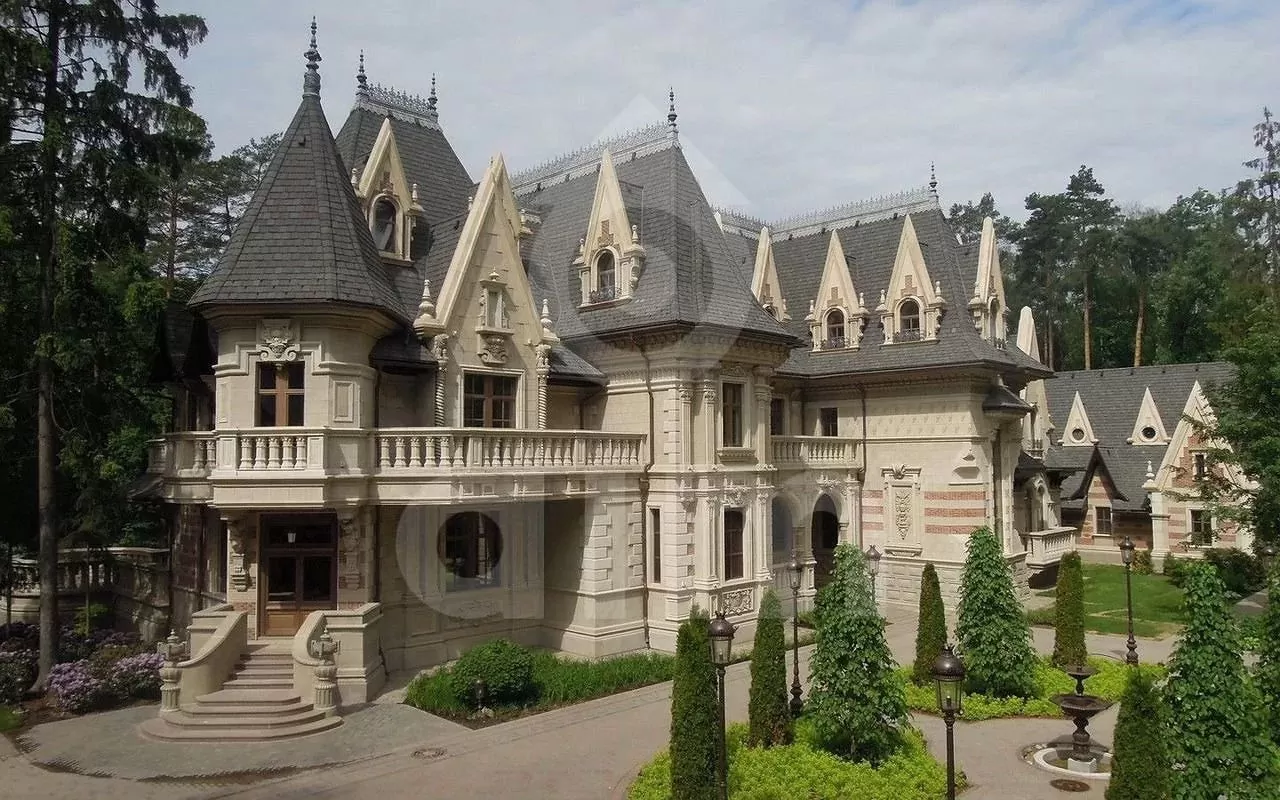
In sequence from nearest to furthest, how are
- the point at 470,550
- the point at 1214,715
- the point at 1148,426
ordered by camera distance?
the point at 1214,715, the point at 470,550, the point at 1148,426

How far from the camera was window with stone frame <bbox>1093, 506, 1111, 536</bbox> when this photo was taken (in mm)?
42188

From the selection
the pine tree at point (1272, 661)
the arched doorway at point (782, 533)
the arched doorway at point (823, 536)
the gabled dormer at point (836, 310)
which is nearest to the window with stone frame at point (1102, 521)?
the arched doorway at point (823, 536)

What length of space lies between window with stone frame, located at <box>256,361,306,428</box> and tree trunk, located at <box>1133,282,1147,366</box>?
61.5 meters

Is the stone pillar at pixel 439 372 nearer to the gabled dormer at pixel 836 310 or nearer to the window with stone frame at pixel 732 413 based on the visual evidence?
the window with stone frame at pixel 732 413

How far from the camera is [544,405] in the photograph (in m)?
22.7

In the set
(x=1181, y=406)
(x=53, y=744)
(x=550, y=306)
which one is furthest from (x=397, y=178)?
(x=1181, y=406)

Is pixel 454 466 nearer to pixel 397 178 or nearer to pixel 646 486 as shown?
pixel 646 486

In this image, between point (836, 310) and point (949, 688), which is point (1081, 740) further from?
point (836, 310)

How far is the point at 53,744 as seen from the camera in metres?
16.2

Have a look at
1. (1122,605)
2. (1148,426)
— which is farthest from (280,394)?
(1148,426)

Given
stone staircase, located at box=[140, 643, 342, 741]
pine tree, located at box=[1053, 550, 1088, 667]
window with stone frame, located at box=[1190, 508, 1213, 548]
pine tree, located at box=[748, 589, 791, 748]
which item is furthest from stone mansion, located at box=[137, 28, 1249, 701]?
window with stone frame, located at box=[1190, 508, 1213, 548]

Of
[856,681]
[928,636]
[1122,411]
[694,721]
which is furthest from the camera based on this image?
[1122,411]

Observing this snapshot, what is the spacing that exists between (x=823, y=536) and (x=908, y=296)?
9454 millimetres

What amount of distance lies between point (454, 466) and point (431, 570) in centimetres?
326
